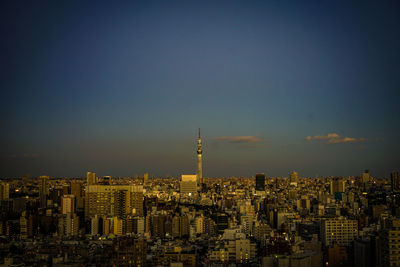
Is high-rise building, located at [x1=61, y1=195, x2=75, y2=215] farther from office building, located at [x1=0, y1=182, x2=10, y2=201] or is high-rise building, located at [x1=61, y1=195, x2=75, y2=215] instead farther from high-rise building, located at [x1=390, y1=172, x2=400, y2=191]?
high-rise building, located at [x1=390, y1=172, x2=400, y2=191]

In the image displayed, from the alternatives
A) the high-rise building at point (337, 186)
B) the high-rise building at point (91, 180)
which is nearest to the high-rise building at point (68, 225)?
the high-rise building at point (91, 180)

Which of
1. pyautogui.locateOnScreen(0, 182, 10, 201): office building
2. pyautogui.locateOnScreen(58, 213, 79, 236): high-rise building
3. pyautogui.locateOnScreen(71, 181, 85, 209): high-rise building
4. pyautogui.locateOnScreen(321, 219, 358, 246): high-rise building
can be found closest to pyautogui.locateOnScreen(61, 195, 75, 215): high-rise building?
pyautogui.locateOnScreen(71, 181, 85, 209): high-rise building

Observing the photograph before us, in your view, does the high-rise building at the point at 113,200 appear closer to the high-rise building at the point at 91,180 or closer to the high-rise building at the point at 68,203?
the high-rise building at the point at 91,180

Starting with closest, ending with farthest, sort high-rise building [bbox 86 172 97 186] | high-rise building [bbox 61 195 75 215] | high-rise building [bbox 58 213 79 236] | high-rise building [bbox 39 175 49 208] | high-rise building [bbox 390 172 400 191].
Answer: high-rise building [bbox 390 172 400 191], high-rise building [bbox 58 213 79 236], high-rise building [bbox 39 175 49 208], high-rise building [bbox 61 195 75 215], high-rise building [bbox 86 172 97 186]

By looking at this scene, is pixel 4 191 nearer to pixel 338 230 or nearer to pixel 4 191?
pixel 4 191

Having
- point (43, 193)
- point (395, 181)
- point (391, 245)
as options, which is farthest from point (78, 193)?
point (391, 245)

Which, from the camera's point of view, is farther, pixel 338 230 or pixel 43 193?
pixel 43 193
